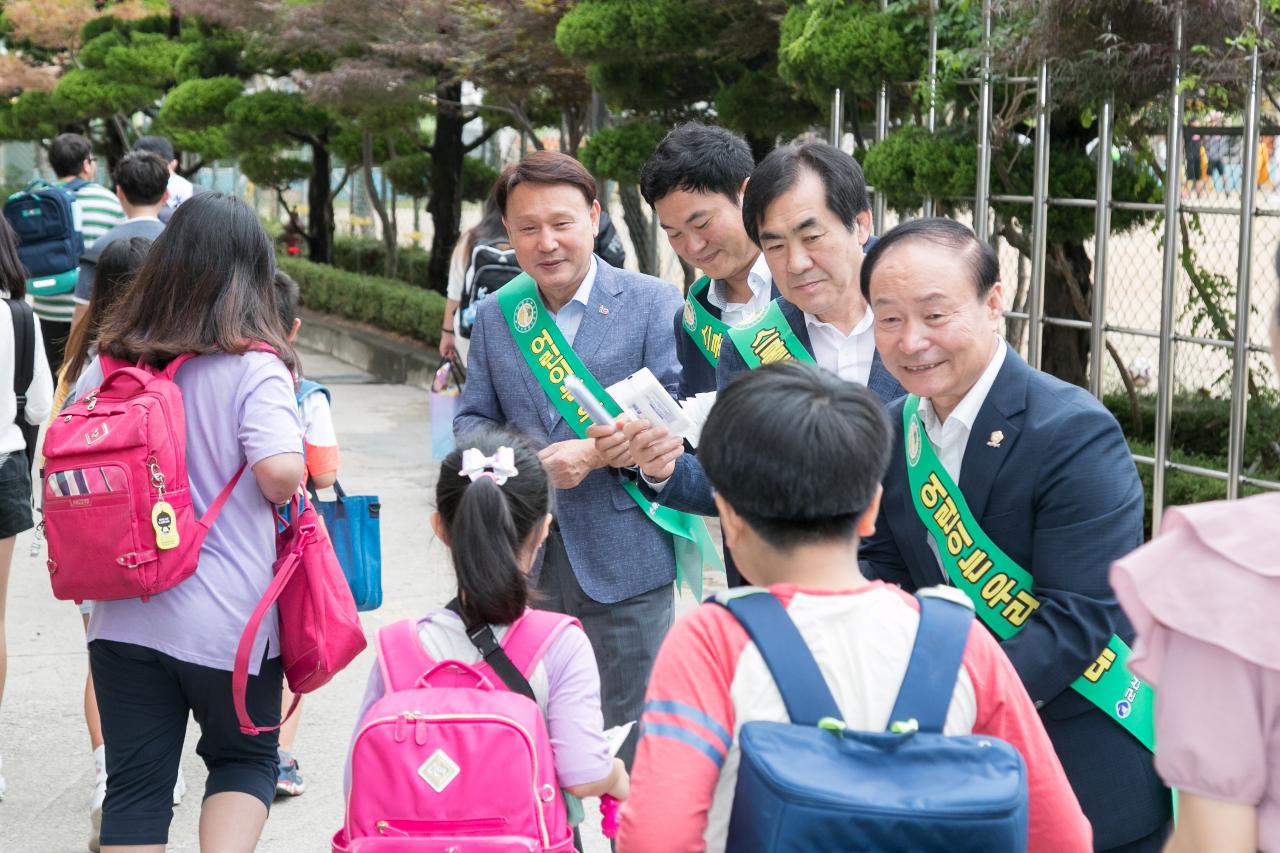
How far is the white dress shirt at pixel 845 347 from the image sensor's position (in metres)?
2.95

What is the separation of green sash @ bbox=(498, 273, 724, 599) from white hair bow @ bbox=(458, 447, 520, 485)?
2.59 ft

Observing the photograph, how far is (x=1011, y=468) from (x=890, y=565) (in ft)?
1.17

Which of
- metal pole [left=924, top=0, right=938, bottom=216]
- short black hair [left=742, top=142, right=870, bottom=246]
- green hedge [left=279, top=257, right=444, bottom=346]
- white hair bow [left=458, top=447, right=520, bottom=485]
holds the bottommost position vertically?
green hedge [left=279, top=257, right=444, bottom=346]

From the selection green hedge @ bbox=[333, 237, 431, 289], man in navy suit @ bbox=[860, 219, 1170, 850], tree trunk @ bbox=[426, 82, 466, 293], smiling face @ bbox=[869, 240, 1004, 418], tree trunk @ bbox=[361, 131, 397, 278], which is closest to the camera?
man in navy suit @ bbox=[860, 219, 1170, 850]

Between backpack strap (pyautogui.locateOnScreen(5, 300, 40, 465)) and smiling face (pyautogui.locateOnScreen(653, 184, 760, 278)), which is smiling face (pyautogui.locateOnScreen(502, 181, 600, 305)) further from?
backpack strap (pyautogui.locateOnScreen(5, 300, 40, 465))

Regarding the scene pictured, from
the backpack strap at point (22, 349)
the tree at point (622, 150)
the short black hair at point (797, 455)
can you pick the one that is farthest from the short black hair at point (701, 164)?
the tree at point (622, 150)

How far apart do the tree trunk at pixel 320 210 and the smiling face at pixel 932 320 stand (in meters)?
15.2

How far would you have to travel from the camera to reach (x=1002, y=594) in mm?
2270

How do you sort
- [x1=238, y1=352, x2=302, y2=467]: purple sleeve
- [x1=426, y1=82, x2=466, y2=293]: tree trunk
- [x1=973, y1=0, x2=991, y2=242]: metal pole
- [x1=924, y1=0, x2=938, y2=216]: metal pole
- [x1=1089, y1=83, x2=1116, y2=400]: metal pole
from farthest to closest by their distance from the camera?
[x1=426, y1=82, x2=466, y2=293]: tree trunk, [x1=924, y1=0, x2=938, y2=216]: metal pole, [x1=973, y1=0, x2=991, y2=242]: metal pole, [x1=1089, y1=83, x2=1116, y2=400]: metal pole, [x1=238, y1=352, x2=302, y2=467]: purple sleeve

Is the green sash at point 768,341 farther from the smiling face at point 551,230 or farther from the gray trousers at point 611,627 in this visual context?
the gray trousers at point 611,627

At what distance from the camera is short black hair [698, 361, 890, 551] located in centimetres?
175

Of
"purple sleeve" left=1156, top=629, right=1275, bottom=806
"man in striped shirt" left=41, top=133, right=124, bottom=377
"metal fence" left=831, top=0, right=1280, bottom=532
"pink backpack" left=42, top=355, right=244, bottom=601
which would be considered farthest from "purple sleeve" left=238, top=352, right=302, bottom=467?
"man in striped shirt" left=41, top=133, right=124, bottom=377

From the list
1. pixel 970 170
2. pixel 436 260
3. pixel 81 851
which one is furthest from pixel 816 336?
pixel 436 260

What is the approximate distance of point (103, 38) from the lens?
711 inches
